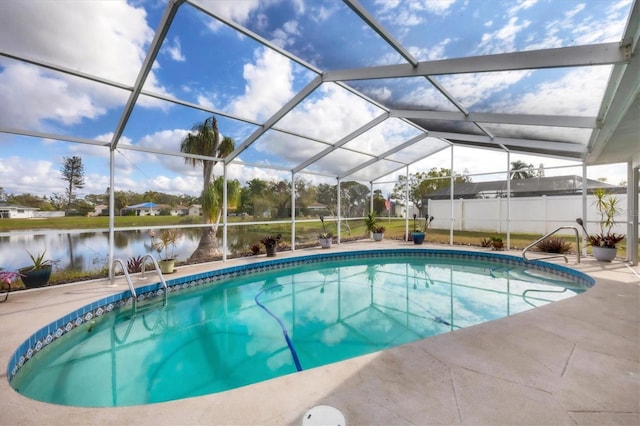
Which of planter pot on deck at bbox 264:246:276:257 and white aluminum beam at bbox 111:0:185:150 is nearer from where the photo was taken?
white aluminum beam at bbox 111:0:185:150

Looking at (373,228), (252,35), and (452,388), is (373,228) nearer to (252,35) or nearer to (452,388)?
(252,35)

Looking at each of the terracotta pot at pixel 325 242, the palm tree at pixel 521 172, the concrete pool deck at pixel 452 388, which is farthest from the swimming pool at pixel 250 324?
the palm tree at pixel 521 172

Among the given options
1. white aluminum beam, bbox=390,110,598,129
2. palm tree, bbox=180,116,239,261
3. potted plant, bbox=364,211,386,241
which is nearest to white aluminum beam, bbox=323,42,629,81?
white aluminum beam, bbox=390,110,598,129

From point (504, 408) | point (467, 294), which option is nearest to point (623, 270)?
point (467, 294)

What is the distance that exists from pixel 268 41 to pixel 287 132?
2.82 m

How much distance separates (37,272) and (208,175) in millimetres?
3656

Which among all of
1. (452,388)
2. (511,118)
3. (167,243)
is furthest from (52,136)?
(511,118)

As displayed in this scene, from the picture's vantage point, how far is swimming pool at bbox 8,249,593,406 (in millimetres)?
2936

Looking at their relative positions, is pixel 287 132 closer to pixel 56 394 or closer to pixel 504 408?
pixel 56 394

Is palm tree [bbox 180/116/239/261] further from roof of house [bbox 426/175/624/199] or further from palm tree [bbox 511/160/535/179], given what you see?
roof of house [bbox 426/175/624/199]

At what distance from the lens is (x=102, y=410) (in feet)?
6.18

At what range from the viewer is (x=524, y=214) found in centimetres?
965

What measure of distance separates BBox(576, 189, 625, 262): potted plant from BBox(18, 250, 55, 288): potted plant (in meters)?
11.8

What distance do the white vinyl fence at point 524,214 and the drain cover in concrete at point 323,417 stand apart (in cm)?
894
